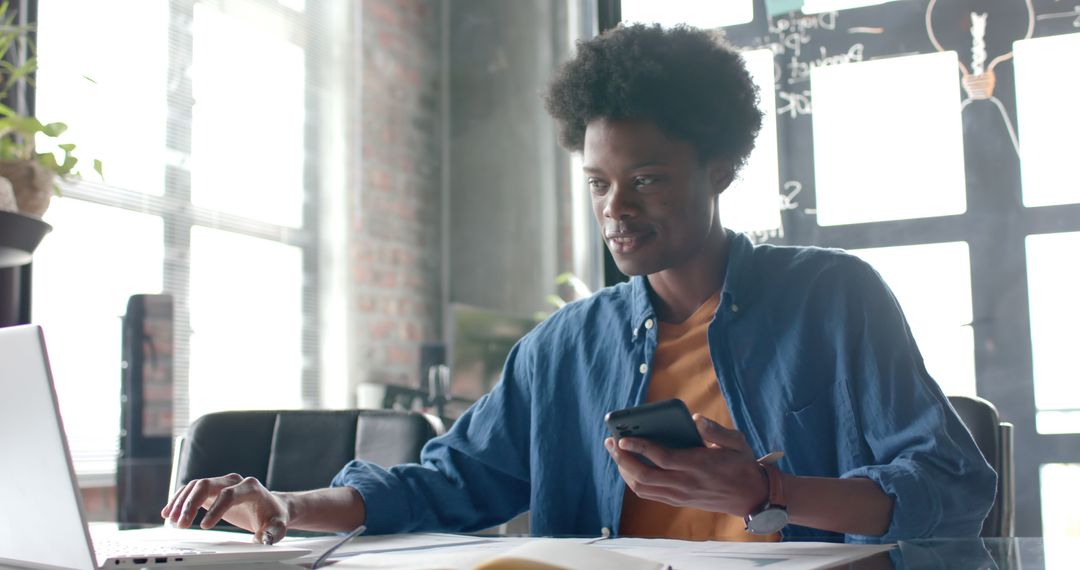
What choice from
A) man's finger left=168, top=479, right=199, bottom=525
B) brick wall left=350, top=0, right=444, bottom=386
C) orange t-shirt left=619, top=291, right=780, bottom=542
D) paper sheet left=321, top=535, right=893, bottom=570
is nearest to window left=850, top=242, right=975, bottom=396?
orange t-shirt left=619, top=291, right=780, bottom=542

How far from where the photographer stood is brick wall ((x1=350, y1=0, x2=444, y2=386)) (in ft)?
13.8

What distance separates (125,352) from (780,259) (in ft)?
5.91

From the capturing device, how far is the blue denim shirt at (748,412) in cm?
106

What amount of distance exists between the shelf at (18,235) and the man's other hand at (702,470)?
116cm

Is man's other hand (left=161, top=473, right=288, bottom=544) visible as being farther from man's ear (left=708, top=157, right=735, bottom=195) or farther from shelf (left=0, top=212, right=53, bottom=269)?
shelf (left=0, top=212, right=53, bottom=269)

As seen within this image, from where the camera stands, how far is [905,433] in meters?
1.08

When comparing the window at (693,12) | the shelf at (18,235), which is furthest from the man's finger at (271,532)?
the window at (693,12)

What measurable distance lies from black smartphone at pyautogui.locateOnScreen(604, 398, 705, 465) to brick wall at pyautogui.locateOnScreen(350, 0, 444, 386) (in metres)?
3.31

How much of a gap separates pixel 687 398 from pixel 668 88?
0.40m

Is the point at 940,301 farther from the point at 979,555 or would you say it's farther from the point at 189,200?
the point at 189,200

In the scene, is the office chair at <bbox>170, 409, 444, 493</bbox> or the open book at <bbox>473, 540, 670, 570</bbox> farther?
the office chair at <bbox>170, 409, 444, 493</bbox>

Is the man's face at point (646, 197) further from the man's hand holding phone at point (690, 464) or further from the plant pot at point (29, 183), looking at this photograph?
the plant pot at point (29, 183)

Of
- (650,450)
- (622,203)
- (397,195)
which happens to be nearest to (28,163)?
(622,203)

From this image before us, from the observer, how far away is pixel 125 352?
2.52 metres
